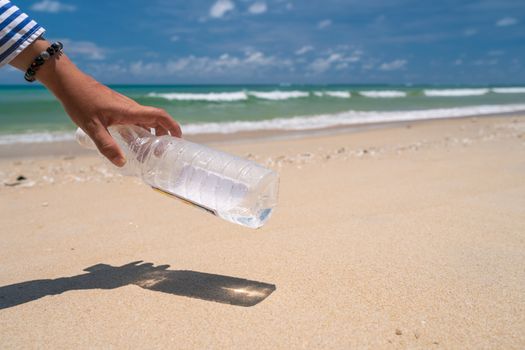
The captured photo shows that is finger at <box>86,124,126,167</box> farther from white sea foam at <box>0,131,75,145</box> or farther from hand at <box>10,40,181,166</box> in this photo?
white sea foam at <box>0,131,75,145</box>

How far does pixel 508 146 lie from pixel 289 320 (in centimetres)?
434

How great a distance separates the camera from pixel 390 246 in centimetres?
197

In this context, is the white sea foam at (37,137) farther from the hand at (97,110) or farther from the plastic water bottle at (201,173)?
the hand at (97,110)

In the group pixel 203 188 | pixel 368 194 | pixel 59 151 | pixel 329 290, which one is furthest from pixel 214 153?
pixel 59 151

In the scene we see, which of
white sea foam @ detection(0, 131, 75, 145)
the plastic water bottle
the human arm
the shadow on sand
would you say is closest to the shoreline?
white sea foam @ detection(0, 131, 75, 145)

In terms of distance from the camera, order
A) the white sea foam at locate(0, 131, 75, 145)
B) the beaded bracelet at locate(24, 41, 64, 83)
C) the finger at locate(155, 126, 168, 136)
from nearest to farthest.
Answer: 1. the beaded bracelet at locate(24, 41, 64, 83)
2. the finger at locate(155, 126, 168, 136)
3. the white sea foam at locate(0, 131, 75, 145)

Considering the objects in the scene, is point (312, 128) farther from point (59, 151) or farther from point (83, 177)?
point (83, 177)

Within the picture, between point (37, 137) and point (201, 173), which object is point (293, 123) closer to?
point (37, 137)

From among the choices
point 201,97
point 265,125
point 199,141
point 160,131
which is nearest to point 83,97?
point 160,131

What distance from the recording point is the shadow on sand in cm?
159

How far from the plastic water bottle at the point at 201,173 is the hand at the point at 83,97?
0.24m

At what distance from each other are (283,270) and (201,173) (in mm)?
621

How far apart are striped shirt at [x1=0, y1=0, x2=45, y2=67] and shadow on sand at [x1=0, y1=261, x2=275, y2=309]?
2.70 ft

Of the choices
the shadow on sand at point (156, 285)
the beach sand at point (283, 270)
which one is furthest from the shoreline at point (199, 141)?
the shadow on sand at point (156, 285)
